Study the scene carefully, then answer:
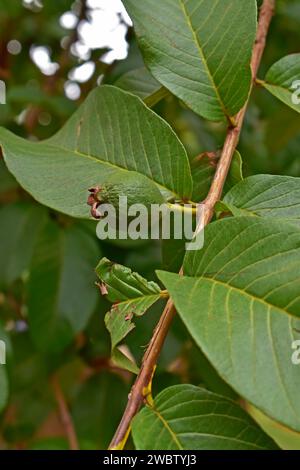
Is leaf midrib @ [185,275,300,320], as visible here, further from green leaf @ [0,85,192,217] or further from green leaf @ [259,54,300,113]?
green leaf @ [259,54,300,113]

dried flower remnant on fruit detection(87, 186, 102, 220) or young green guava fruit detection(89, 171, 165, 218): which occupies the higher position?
young green guava fruit detection(89, 171, 165, 218)

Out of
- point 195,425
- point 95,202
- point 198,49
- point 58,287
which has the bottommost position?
point 58,287

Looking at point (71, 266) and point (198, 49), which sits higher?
point (198, 49)

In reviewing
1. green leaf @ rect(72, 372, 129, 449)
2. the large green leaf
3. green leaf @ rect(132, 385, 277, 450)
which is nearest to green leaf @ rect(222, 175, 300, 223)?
green leaf @ rect(132, 385, 277, 450)

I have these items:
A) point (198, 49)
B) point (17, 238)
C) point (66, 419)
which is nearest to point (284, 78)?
point (198, 49)

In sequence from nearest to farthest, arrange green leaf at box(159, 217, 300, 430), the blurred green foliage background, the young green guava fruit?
green leaf at box(159, 217, 300, 430) < the young green guava fruit < the blurred green foliage background

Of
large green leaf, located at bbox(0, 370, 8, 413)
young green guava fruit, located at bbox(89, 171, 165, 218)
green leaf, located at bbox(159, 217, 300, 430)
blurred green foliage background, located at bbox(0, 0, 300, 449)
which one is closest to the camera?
green leaf, located at bbox(159, 217, 300, 430)

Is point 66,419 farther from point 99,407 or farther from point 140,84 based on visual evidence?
point 140,84
